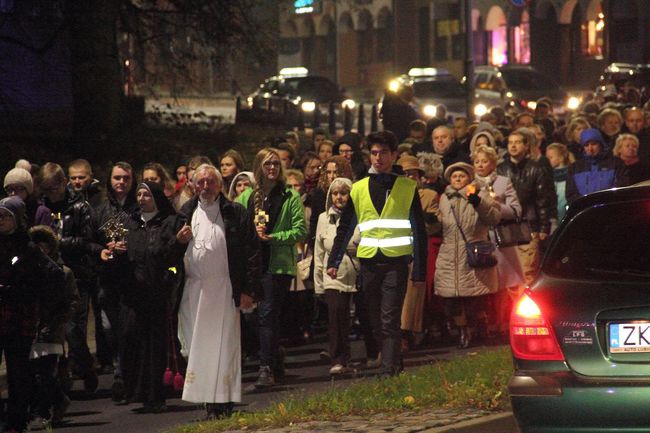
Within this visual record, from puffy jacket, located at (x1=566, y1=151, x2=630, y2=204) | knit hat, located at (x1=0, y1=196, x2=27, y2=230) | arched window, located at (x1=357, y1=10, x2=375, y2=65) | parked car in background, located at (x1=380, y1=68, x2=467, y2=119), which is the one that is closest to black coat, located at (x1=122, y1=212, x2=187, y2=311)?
knit hat, located at (x1=0, y1=196, x2=27, y2=230)

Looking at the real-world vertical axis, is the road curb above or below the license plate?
below

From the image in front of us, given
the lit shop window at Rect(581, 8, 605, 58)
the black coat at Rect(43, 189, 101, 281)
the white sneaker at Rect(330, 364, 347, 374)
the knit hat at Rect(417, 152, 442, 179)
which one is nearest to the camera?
the black coat at Rect(43, 189, 101, 281)

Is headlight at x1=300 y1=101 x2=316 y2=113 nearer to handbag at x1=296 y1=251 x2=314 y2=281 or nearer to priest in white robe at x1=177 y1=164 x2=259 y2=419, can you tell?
handbag at x1=296 y1=251 x2=314 y2=281

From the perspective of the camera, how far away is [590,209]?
8398 millimetres

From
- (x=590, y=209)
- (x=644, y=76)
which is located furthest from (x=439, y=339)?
(x=644, y=76)

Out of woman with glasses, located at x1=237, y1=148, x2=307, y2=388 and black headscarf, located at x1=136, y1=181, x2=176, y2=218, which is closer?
black headscarf, located at x1=136, y1=181, x2=176, y2=218

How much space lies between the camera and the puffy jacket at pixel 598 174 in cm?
1717

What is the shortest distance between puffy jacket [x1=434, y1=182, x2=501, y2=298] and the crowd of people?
15mm

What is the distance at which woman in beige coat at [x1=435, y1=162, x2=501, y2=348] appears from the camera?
15.5 m

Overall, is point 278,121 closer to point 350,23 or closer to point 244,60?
point 244,60

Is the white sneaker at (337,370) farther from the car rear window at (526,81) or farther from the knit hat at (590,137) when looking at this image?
the car rear window at (526,81)

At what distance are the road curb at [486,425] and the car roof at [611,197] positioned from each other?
2037mm

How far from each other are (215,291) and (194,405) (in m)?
1.79

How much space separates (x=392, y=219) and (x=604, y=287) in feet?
16.0
